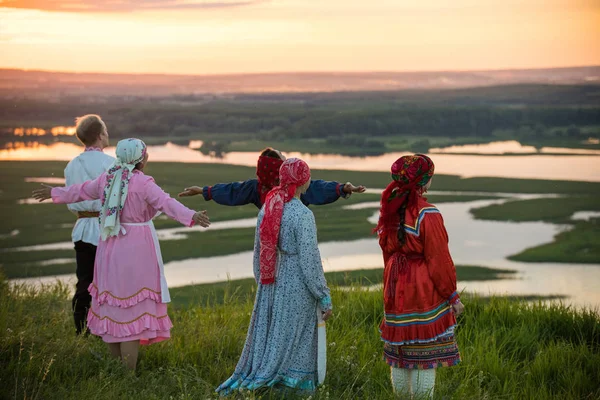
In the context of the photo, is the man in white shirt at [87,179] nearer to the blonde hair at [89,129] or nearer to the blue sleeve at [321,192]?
the blonde hair at [89,129]

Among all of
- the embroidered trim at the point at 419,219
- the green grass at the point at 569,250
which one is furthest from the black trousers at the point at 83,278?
the green grass at the point at 569,250

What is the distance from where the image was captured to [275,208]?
571cm

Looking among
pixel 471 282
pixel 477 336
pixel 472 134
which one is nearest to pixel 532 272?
pixel 471 282

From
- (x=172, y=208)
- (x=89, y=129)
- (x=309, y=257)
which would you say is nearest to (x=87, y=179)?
(x=89, y=129)

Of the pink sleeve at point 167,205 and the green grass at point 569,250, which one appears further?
the green grass at point 569,250

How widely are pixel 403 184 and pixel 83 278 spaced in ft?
11.3

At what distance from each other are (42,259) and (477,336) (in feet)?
73.0

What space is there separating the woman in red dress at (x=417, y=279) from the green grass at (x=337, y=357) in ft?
1.31

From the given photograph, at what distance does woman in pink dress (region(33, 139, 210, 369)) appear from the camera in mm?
6293

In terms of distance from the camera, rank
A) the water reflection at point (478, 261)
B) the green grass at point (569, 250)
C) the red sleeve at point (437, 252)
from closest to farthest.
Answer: the red sleeve at point (437, 252)
the water reflection at point (478, 261)
the green grass at point (569, 250)

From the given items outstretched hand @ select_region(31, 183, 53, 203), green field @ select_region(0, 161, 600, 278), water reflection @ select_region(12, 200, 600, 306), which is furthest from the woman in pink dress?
water reflection @ select_region(12, 200, 600, 306)

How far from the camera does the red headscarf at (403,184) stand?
5.44m

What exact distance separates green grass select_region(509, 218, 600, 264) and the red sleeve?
84.1 feet

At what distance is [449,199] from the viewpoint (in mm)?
42938
